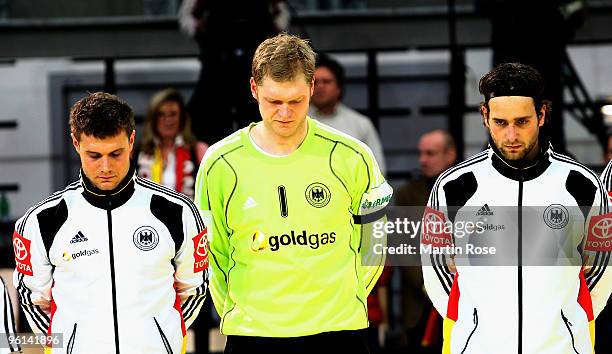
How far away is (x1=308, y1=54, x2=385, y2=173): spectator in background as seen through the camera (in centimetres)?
667

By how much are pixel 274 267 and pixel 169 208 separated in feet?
1.42

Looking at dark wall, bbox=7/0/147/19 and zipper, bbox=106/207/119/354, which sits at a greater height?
dark wall, bbox=7/0/147/19

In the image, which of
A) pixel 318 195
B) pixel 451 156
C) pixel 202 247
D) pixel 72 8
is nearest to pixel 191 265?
pixel 202 247

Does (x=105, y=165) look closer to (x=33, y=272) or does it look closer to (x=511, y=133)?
(x=33, y=272)

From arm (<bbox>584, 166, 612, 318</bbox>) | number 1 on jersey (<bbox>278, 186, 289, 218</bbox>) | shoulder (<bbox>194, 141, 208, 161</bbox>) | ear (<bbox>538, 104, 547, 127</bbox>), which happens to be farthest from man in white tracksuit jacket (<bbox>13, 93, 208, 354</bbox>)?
shoulder (<bbox>194, 141, 208, 161</bbox>)

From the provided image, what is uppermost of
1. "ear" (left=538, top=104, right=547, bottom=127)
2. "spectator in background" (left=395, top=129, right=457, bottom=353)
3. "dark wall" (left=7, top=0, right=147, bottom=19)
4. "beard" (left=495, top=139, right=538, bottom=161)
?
"dark wall" (left=7, top=0, right=147, bottom=19)

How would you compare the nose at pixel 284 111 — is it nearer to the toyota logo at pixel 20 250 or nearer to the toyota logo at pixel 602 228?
the toyota logo at pixel 20 250

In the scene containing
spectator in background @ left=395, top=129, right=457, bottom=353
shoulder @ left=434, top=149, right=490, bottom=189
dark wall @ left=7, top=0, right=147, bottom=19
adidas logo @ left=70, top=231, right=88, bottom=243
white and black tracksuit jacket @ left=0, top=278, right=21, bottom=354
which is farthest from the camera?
dark wall @ left=7, top=0, right=147, bottom=19

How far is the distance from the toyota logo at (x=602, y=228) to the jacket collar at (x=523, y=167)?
28 centimetres

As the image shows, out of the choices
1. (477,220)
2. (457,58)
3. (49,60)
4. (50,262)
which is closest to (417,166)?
(457,58)

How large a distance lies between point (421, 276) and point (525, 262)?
2419 mm

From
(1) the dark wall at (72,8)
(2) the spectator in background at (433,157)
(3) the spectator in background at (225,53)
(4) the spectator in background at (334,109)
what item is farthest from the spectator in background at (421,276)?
(1) the dark wall at (72,8)

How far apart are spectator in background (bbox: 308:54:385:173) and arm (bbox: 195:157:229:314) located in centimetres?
228

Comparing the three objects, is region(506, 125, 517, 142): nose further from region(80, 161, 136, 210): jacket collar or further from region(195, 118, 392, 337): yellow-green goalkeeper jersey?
region(80, 161, 136, 210): jacket collar
